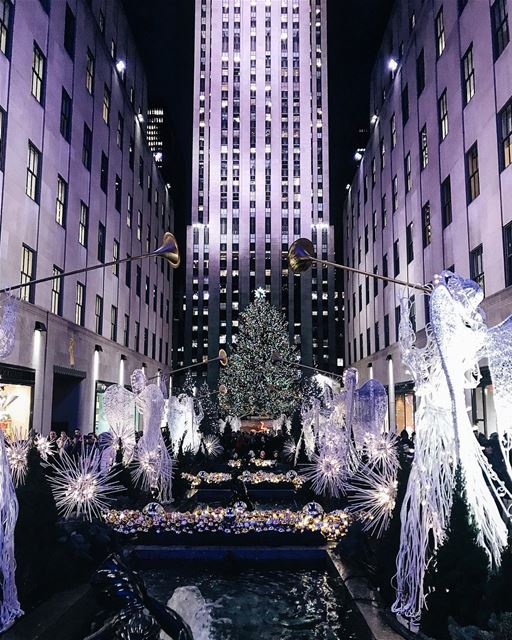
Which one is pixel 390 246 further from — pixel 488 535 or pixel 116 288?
pixel 488 535

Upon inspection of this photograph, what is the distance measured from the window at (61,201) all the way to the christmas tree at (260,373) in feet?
77.5

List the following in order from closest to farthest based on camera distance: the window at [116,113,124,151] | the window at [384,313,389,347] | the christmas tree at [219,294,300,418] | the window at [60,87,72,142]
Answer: the window at [60,87,72,142], the window at [116,113,124,151], the window at [384,313,389,347], the christmas tree at [219,294,300,418]

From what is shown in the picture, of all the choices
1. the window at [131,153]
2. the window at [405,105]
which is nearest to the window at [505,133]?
the window at [405,105]

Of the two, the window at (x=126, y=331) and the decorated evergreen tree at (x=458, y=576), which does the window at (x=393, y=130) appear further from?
the decorated evergreen tree at (x=458, y=576)

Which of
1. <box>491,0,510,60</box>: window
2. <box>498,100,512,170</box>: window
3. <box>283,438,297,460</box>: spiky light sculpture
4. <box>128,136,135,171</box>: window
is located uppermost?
<box>128,136,135,171</box>: window

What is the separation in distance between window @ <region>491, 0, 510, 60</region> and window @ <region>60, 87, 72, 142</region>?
18.9m

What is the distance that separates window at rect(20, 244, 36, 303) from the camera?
2279 cm

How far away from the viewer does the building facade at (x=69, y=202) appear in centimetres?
2173

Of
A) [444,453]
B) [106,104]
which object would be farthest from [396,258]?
[444,453]

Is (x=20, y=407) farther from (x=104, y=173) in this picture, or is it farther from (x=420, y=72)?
(x=420, y=72)

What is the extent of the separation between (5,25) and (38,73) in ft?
12.2

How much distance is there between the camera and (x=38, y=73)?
24.5 metres

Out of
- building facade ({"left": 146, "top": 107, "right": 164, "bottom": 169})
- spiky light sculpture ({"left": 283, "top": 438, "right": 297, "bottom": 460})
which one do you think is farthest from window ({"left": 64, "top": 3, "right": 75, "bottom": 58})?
building facade ({"left": 146, "top": 107, "right": 164, "bottom": 169})

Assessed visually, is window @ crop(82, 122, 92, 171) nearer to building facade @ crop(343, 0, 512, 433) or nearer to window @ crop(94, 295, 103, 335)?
window @ crop(94, 295, 103, 335)
